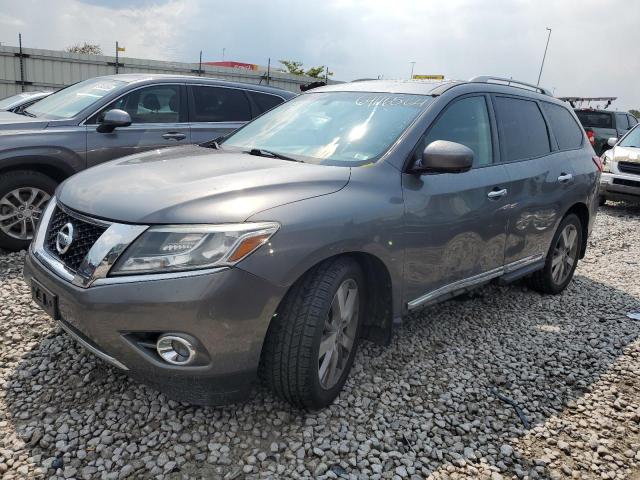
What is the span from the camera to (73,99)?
5.38m

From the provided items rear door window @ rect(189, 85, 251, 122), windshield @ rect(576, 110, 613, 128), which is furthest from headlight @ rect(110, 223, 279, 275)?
windshield @ rect(576, 110, 613, 128)

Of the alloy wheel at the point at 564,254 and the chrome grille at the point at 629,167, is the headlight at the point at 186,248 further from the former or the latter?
the chrome grille at the point at 629,167

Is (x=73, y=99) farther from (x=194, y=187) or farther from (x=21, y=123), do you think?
(x=194, y=187)

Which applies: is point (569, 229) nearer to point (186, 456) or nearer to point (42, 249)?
point (186, 456)

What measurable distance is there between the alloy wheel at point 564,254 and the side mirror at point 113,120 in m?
3.99

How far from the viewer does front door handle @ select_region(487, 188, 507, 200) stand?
11.4ft

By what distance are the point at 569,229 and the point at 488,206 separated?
174 cm

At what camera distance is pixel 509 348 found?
3.65 metres

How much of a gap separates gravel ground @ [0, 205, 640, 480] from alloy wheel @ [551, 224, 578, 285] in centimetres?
101

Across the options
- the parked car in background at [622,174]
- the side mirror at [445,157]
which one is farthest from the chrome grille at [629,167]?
the side mirror at [445,157]

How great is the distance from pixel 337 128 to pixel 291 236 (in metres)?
1.18

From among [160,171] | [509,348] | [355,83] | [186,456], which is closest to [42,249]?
[160,171]

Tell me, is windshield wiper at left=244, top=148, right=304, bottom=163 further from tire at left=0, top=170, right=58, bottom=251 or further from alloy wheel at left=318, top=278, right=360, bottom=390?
tire at left=0, top=170, right=58, bottom=251

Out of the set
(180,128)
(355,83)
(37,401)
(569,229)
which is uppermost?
(355,83)
